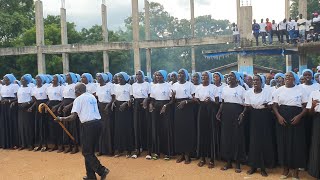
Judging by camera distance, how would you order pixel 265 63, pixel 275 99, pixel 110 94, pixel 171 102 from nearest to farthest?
pixel 275 99 < pixel 171 102 < pixel 110 94 < pixel 265 63

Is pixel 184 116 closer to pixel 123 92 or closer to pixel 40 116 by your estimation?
pixel 123 92

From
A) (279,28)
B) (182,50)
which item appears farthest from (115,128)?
(182,50)

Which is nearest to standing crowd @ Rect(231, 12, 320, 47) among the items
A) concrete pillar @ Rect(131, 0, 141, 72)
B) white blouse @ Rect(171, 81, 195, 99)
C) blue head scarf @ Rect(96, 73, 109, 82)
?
concrete pillar @ Rect(131, 0, 141, 72)

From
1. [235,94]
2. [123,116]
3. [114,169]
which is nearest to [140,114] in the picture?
[123,116]

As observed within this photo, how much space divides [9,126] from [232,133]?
5.83 meters

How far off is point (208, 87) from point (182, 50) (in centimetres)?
4187

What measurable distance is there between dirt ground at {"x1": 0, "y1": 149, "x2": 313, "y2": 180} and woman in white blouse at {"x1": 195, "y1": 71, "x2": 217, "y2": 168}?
11.2 inches

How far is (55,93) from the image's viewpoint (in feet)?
29.4

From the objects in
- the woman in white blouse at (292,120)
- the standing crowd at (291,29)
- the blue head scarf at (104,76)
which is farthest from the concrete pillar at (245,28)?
the woman in white blouse at (292,120)

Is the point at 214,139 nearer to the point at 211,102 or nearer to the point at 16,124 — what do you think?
the point at 211,102

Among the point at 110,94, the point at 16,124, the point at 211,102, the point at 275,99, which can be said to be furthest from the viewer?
the point at 16,124

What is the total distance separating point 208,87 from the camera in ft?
23.7

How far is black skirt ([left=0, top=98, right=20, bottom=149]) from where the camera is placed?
377 inches

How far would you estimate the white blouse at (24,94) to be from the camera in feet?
29.9
